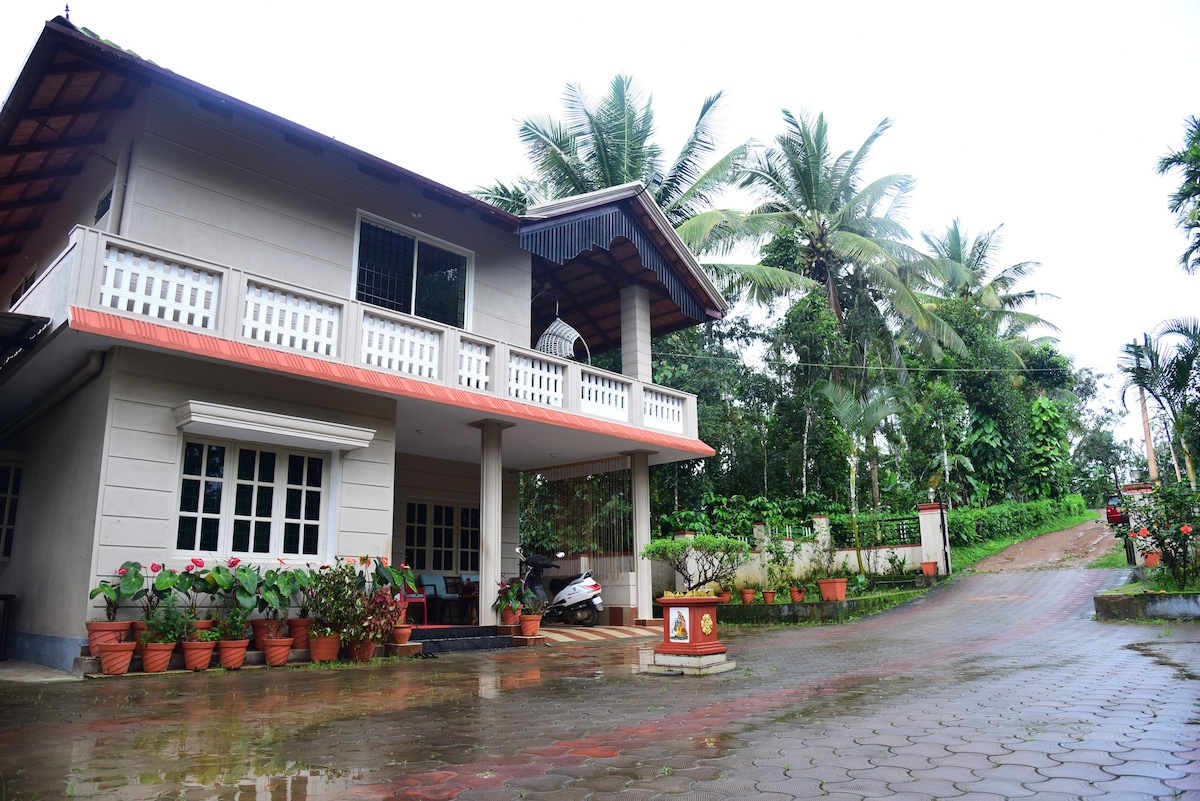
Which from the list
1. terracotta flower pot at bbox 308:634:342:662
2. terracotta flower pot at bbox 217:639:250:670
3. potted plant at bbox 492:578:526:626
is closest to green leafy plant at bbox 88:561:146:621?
terracotta flower pot at bbox 217:639:250:670

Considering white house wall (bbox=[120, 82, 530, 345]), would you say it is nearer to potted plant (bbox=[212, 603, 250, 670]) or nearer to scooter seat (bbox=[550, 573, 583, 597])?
potted plant (bbox=[212, 603, 250, 670])

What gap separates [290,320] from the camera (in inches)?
353

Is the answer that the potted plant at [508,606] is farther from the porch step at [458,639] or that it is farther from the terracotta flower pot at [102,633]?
the terracotta flower pot at [102,633]

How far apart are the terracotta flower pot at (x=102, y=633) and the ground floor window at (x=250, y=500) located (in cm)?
102

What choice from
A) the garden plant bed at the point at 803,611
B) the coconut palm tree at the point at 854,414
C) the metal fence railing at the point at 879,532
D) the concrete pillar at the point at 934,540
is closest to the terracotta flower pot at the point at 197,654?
the garden plant bed at the point at 803,611

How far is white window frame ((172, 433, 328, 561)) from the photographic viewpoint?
8.26 meters

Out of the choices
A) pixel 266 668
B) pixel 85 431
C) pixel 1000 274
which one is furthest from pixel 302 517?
pixel 1000 274

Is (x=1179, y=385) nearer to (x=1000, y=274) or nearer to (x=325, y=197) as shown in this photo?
(x=325, y=197)

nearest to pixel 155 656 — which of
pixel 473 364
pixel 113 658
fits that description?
pixel 113 658

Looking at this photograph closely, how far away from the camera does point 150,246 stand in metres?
7.93

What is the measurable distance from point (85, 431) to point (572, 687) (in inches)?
227

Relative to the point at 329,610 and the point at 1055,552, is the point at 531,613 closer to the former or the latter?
the point at 329,610

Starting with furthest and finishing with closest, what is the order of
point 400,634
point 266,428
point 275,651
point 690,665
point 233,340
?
point 400,634
point 266,428
point 233,340
point 275,651
point 690,665

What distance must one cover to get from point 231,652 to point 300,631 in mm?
844
